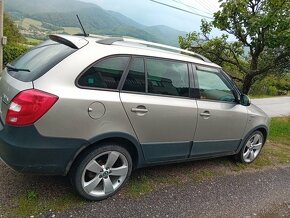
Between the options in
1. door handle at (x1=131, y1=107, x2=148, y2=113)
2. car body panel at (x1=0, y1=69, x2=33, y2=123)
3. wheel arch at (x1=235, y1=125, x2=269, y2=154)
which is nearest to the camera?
car body panel at (x1=0, y1=69, x2=33, y2=123)

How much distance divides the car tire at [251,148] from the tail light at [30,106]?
3.32 meters

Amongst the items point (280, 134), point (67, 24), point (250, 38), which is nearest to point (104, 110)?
point (280, 134)

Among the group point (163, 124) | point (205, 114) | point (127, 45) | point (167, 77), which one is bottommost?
point (163, 124)

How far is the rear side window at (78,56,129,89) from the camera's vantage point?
116 inches

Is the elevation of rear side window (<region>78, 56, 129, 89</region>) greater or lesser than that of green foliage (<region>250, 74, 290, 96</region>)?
greater

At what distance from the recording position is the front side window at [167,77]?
3420 mm

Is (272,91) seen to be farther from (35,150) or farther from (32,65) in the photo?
(35,150)

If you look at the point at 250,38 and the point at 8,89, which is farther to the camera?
the point at 250,38

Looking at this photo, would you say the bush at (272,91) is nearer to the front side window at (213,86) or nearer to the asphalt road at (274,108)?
the asphalt road at (274,108)

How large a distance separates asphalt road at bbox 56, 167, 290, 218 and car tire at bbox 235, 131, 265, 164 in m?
0.44

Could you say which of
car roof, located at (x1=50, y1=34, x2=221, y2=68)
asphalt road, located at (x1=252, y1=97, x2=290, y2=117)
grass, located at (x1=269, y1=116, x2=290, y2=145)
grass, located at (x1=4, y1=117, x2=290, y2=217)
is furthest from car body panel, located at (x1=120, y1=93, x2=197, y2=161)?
asphalt road, located at (x1=252, y1=97, x2=290, y2=117)

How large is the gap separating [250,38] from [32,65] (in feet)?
31.1

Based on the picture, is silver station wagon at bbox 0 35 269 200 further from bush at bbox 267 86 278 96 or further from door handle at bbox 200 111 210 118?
bush at bbox 267 86 278 96

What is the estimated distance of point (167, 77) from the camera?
3600 millimetres
